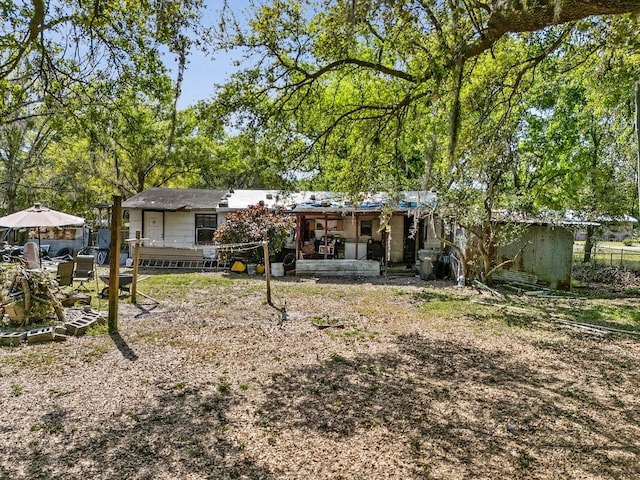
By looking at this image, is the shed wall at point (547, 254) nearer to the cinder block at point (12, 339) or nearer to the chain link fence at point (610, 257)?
the chain link fence at point (610, 257)

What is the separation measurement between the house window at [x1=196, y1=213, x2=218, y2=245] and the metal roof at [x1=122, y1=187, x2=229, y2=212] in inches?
20.5

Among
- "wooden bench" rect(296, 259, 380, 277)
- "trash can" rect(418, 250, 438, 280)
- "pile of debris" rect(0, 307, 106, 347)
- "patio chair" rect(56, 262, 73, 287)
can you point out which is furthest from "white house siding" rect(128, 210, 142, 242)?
"trash can" rect(418, 250, 438, 280)

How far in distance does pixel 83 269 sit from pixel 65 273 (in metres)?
0.86

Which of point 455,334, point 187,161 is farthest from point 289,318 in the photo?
point 187,161

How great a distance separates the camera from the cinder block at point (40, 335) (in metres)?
6.22

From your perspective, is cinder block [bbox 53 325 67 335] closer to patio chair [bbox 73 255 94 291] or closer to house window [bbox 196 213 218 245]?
patio chair [bbox 73 255 94 291]

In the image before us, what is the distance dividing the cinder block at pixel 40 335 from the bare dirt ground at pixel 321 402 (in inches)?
11.2

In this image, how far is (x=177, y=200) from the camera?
1734cm

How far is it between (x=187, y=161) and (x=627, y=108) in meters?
20.6

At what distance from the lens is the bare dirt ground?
10.6 feet

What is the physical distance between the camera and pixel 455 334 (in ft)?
23.8

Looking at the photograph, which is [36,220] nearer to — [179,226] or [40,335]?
[40,335]

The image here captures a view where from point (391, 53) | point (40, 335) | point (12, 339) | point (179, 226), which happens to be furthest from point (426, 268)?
point (12, 339)

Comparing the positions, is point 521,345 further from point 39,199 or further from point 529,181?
point 39,199
